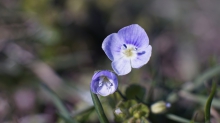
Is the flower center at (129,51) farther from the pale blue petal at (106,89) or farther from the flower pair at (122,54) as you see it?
the pale blue petal at (106,89)

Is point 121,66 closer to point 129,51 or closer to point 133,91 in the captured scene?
point 129,51

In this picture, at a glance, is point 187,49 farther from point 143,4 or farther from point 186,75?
point 143,4

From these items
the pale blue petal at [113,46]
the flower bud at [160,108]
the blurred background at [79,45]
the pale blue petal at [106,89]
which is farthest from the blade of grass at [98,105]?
the blurred background at [79,45]

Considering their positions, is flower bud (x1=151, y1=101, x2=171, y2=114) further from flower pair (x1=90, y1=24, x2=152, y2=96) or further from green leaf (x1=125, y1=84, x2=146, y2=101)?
flower pair (x1=90, y1=24, x2=152, y2=96)

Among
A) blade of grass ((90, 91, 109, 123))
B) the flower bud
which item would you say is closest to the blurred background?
the flower bud

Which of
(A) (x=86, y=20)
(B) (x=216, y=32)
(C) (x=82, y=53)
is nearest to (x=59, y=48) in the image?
(C) (x=82, y=53)

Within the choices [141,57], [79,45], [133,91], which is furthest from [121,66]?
[79,45]
